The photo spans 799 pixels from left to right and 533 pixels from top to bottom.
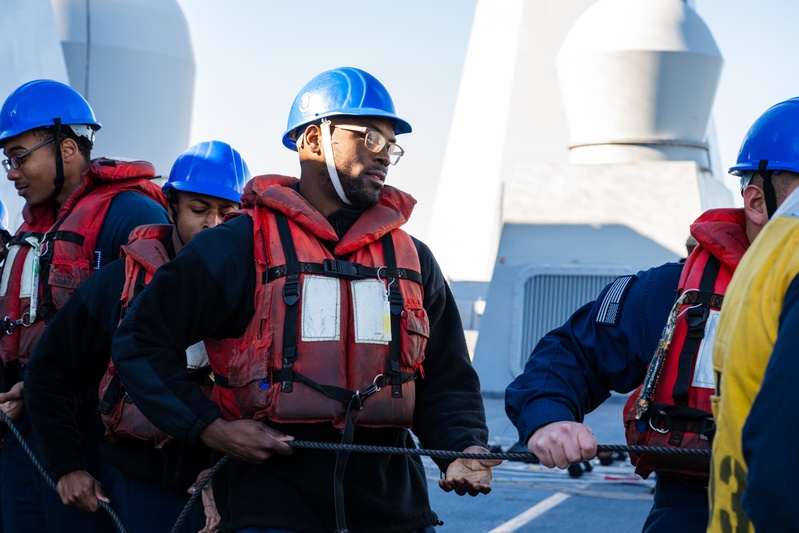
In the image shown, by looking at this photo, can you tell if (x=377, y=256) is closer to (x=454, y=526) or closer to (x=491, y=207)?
(x=454, y=526)

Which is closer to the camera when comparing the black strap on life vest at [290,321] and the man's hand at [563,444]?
the man's hand at [563,444]

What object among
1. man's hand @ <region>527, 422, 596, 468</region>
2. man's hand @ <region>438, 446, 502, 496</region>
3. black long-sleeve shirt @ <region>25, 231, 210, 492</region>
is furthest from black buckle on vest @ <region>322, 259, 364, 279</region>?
black long-sleeve shirt @ <region>25, 231, 210, 492</region>

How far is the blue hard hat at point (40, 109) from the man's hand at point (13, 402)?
1092mm

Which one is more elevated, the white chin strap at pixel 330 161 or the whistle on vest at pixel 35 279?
the white chin strap at pixel 330 161

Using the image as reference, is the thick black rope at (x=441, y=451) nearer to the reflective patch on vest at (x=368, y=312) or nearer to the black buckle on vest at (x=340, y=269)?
the reflective patch on vest at (x=368, y=312)

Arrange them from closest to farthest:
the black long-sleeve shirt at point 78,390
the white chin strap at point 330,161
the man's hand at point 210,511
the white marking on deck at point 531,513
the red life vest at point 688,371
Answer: the red life vest at point 688,371 → the white chin strap at point 330,161 → the man's hand at point 210,511 → the black long-sleeve shirt at point 78,390 → the white marking on deck at point 531,513

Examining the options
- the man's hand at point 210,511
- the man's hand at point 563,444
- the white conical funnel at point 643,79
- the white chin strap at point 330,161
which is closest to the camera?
the man's hand at point 563,444

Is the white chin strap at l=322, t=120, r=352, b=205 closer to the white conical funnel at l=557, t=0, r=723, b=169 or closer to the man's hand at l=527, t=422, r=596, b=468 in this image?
the man's hand at l=527, t=422, r=596, b=468

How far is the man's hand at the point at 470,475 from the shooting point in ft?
10.2

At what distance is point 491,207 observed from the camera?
20.6 metres

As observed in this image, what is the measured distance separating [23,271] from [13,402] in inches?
21.6

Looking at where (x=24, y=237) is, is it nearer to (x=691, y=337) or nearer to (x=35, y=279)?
(x=35, y=279)

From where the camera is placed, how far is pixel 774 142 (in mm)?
2965

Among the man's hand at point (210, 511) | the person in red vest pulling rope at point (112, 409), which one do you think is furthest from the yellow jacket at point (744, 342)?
the person in red vest pulling rope at point (112, 409)
